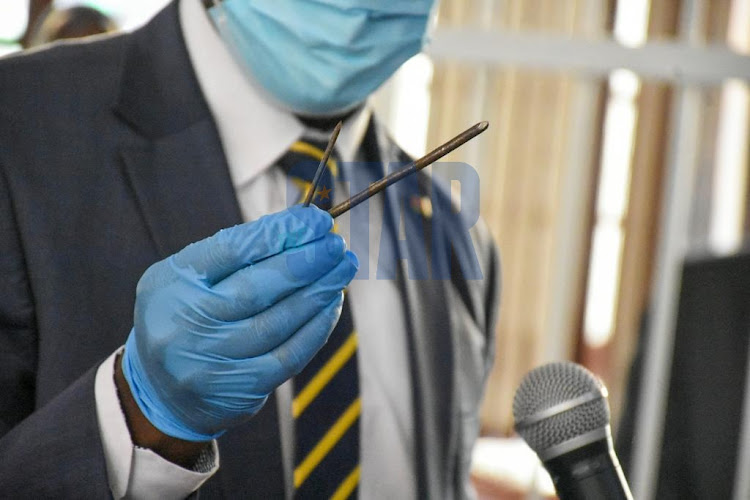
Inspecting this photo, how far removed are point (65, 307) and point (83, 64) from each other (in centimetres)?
33

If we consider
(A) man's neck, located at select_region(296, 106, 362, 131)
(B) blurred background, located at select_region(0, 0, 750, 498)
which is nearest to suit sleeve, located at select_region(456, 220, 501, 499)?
(A) man's neck, located at select_region(296, 106, 362, 131)

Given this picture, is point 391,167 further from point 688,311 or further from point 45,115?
point 688,311

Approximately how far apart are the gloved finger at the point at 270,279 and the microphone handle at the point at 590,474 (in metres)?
0.27

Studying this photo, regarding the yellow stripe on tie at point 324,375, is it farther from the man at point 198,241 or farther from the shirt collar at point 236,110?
the shirt collar at point 236,110

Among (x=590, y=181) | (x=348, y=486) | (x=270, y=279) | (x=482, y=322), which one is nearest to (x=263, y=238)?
(x=270, y=279)

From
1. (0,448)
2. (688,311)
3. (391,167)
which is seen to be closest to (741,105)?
(688,311)

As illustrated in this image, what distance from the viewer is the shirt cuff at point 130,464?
2.54ft

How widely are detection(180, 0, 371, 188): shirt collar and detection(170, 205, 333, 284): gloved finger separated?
0.43 meters

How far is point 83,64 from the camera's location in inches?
44.8

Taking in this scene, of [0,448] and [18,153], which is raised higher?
[18,153]

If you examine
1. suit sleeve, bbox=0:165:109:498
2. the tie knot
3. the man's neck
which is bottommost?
suit sleeve, bbox=0:165:109:498

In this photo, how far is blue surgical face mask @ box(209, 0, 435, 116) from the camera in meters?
1.09

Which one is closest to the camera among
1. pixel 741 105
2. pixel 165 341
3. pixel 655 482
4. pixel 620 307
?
pixel 165 341

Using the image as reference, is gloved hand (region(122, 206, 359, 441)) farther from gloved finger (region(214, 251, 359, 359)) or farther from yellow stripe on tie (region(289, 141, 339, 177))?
yellow stripe on tie (region(289, 141, 339, 177))
